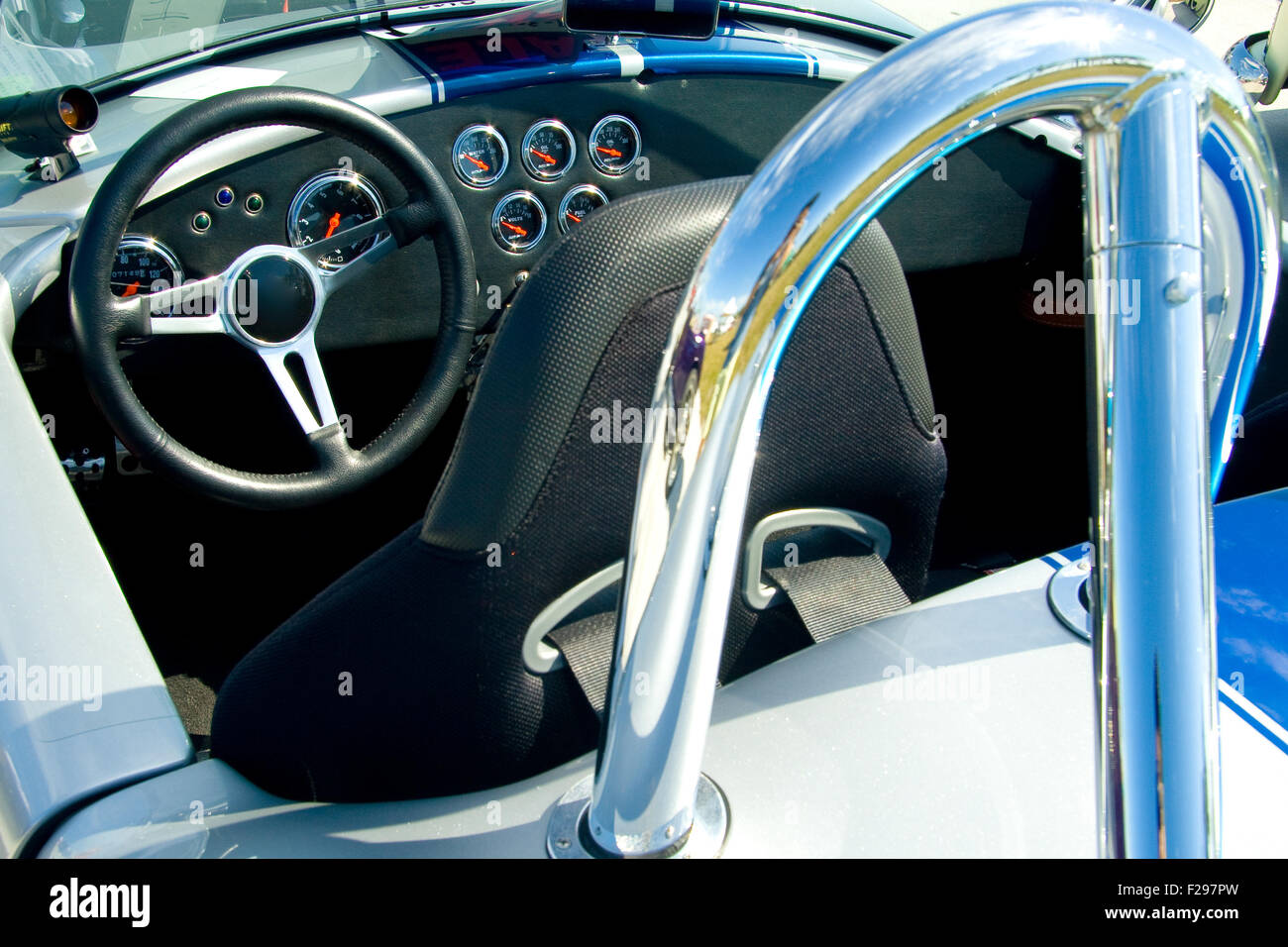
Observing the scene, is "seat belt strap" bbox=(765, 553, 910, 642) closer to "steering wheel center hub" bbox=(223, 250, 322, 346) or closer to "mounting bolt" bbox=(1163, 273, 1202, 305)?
"mounting bolt" bbox=(1163, 273, 1202, 305)

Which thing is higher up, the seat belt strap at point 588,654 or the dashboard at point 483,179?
the dashboard at point 483,179

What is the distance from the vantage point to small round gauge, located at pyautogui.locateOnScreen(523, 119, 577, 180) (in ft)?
6.68

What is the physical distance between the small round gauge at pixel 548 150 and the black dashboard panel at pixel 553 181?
1 cm

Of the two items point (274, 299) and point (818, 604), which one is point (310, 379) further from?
point (818, 604)

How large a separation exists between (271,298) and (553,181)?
2.09 ft

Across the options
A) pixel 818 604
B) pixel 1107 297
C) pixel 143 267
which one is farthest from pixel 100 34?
pixel 1107 297

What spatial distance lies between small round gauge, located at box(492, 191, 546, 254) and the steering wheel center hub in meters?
0.44

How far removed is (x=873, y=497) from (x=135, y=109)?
155 centimetres

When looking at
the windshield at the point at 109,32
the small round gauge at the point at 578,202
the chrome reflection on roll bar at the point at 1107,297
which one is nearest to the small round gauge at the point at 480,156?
the small round gauge at the point at 578,202

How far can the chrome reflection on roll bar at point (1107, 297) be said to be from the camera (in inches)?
17.6

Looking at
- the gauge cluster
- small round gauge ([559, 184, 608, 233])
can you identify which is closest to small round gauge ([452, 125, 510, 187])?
the gauge cluster

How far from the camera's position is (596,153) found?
6.91 feet

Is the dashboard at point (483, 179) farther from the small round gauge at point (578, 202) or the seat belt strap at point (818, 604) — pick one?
the seat belt strap at point (818, 604)
